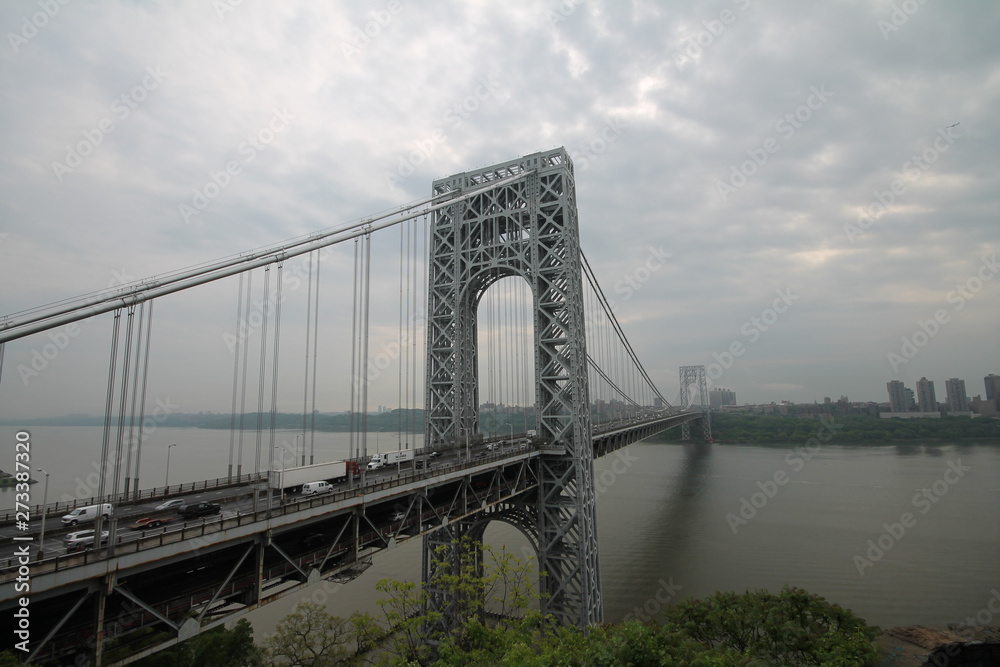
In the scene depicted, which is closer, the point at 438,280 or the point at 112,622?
the point at 112,622

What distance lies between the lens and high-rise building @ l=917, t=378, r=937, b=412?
437 ft

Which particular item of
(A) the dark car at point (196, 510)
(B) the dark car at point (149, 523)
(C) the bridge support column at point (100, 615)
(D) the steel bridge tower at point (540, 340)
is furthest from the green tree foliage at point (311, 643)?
(C) the bridge support column at point (100, 615)

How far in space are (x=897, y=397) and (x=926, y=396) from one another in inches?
259

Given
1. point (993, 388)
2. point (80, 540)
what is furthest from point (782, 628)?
point (993, 388)

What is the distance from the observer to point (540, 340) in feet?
74.6

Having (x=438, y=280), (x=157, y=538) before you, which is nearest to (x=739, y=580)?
(x=438, y=280)

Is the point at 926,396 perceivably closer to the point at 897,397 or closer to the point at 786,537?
the point at 897,397

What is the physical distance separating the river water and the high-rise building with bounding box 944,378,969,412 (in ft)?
283

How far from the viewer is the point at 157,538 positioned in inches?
325

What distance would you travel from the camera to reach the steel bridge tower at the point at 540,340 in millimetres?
21203

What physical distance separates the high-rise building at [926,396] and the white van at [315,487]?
171 metres

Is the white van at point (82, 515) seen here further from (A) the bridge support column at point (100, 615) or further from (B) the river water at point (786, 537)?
(A) the bridge support column at point (100, 615)

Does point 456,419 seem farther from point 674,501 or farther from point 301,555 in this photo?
point 674,501

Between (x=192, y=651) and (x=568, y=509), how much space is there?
14624mm
